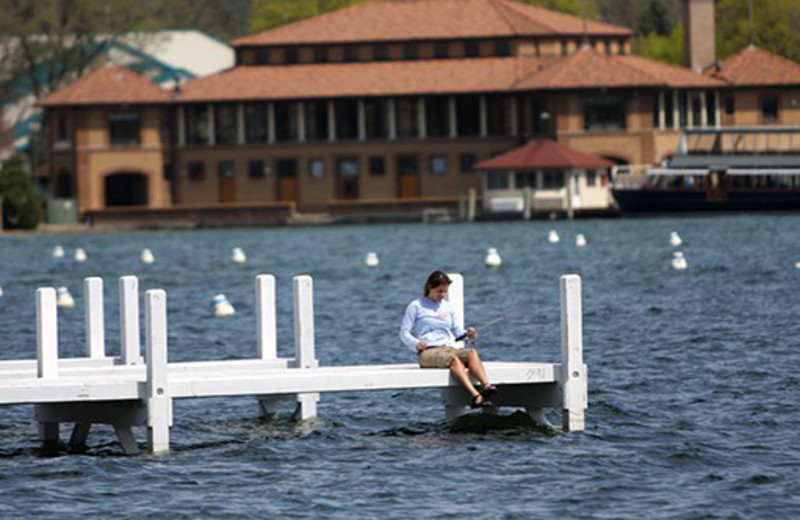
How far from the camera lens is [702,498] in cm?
Answer: 2106

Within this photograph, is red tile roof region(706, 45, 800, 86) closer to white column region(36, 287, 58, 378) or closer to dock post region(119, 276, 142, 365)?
dock post region(119, 276, 142, 365)

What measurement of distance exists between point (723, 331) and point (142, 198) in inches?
3080

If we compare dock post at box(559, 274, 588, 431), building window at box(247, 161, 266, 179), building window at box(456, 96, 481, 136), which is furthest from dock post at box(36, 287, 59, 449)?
building window at box(456, 96, 481, 136)

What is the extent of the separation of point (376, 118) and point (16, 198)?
19.9 meters

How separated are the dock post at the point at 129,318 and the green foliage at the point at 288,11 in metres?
118

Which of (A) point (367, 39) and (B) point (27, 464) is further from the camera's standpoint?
(A) point (367, 39)

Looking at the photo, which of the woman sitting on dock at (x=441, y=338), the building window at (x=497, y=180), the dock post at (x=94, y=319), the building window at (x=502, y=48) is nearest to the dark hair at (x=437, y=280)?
the woman sitting on dock at (x=441, y=338)

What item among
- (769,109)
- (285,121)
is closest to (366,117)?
(285,121)

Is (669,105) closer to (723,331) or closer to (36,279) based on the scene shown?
(36,279)

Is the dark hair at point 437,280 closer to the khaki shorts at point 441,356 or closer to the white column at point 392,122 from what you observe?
the khaki shorts at point 441,356

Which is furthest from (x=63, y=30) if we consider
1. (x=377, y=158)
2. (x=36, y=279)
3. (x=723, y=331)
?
(x=723, y=331)

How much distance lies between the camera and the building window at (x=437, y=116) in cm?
11188

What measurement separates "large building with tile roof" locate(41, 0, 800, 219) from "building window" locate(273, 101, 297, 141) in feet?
0.25

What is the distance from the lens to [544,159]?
103875 millimetres
